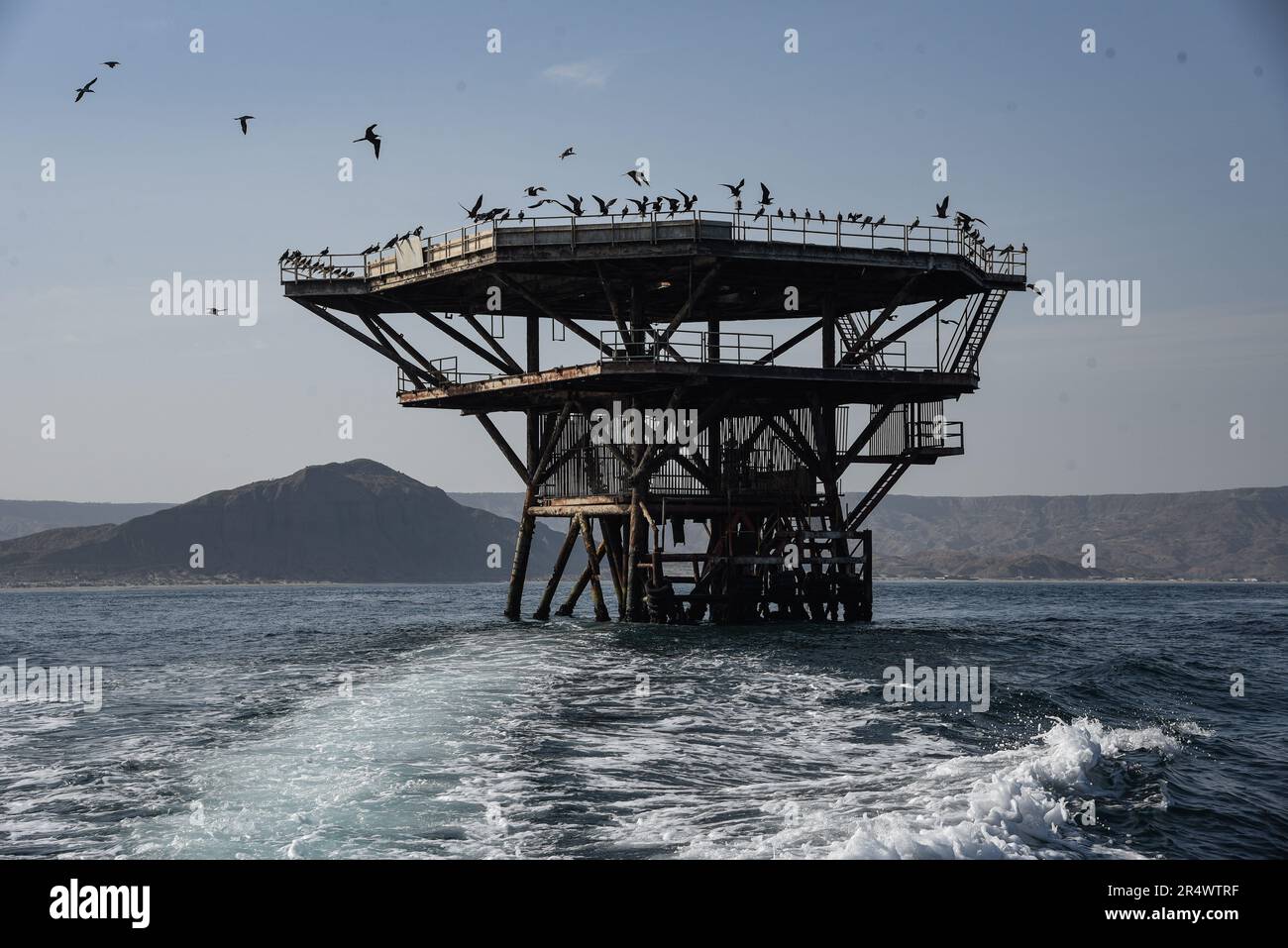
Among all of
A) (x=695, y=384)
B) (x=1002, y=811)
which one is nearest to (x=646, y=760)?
(x=1002, y=811)

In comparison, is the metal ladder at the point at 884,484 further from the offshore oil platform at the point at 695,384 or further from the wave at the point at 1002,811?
the wave at the point at 1002,811

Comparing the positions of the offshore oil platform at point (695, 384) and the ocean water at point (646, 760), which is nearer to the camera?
the ocean water at point (646, 760)

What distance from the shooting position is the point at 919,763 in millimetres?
17844

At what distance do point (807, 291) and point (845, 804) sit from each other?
3275 cm

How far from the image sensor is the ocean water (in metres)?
13.8

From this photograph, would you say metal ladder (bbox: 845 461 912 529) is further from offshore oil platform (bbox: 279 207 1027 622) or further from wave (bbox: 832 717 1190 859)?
wave (bbox: 832 717 1190 859)

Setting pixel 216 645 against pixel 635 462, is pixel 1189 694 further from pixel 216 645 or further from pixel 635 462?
pixel 216 645

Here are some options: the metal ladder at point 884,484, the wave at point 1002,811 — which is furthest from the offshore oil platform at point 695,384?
the wave at point 1002,811

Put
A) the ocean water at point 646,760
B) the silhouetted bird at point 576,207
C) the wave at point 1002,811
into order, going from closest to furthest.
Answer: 1. the wave at point 1002,811
2. the ocean water at point 646,760
3. the silhouetted bird at point 576,207

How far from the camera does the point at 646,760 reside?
17672mm

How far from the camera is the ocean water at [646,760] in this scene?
542 inches

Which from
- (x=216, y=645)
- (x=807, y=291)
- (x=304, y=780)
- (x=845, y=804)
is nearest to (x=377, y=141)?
(x=807, y=291)
